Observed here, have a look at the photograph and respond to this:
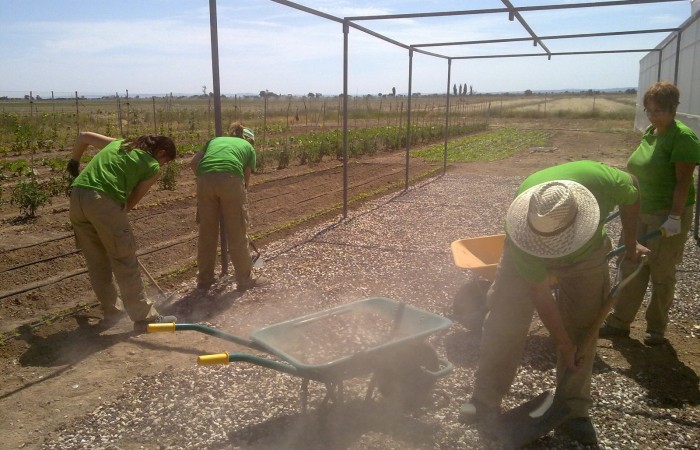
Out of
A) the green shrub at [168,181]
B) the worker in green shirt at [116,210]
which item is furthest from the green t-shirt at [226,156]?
the green shrub at [168,181]

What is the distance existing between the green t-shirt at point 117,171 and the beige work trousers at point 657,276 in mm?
3754

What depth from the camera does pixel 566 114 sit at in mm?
42875

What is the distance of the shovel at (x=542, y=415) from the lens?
9.23ft

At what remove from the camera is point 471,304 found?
4.69m

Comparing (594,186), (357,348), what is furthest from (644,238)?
(357,348)

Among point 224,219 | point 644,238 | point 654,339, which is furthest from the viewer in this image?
point 224,219

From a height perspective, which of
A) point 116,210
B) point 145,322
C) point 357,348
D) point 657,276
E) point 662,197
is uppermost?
point 662,197

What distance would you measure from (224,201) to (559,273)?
3.20 meters

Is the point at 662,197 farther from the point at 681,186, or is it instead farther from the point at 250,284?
the point at 250,284

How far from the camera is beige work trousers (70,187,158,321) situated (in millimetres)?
4109

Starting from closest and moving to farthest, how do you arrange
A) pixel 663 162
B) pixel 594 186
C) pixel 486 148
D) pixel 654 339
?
pixel 594 186
pixel 663 162
pixel 654 339
pixel 486 148

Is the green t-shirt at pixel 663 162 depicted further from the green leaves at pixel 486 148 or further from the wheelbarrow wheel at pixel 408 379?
the green leaves at pixel 486 148

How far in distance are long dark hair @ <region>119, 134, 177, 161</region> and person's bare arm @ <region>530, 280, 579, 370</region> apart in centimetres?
307

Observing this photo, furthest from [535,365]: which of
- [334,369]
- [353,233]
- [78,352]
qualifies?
[353,233]
